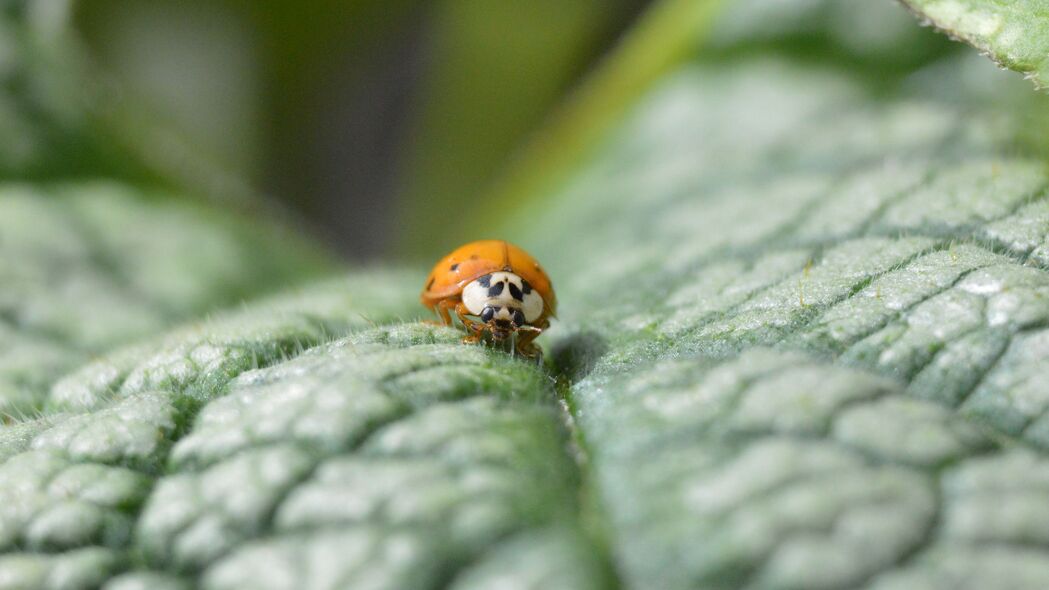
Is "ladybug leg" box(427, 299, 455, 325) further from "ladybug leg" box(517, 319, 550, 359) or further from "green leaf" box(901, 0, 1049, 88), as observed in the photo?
"green leaf" box(901, 0, 1049, 88)

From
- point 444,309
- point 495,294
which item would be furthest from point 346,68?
point 495,294

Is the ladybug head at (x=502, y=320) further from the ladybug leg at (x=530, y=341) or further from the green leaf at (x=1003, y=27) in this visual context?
the green leaf at (x=1003, y=27)

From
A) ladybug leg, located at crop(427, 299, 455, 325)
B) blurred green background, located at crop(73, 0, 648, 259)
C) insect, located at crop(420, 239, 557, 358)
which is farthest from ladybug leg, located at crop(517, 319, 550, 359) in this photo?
blurred green background, located at crop(73, 0, 648, 259)

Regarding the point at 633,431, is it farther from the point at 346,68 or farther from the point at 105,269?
the point at 346,68

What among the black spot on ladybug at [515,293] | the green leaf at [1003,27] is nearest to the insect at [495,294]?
the black spot on ladybug at [515,293]

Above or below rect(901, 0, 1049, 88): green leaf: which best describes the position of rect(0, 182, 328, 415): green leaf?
above

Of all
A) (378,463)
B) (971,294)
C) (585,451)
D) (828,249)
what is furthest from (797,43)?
(378,463)

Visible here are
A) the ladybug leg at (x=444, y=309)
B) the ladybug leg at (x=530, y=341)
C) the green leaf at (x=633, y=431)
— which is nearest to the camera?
the green leaf at (x=633, y=431)
